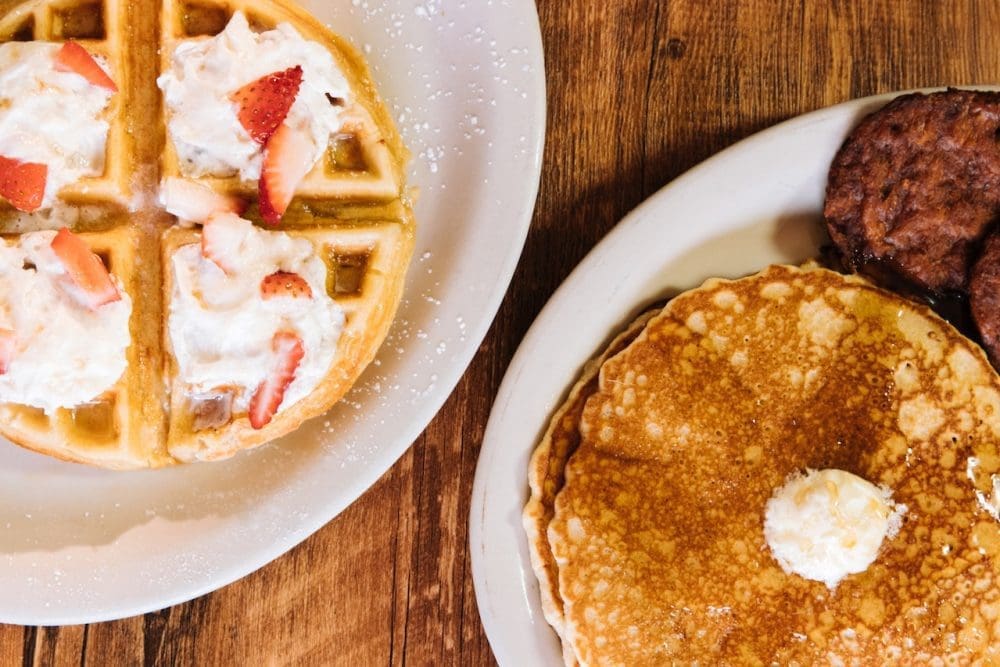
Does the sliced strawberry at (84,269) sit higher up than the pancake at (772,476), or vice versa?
the sliced strawberry at (84,269)

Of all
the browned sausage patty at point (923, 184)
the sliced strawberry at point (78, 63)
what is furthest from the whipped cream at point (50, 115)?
the browned sausage patty at point (923, 184)

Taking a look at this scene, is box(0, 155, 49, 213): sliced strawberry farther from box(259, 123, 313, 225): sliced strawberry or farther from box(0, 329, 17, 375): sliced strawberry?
box(259, 123, 313, 225): sliced strawberry

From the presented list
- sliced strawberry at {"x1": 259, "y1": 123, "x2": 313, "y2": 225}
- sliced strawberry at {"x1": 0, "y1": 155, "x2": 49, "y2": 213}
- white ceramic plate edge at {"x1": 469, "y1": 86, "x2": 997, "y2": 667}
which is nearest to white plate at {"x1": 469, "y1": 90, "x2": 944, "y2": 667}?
white ceramic plate edge at {"x1": 469, "y1": 86, "x2": 997, "y2": 667}

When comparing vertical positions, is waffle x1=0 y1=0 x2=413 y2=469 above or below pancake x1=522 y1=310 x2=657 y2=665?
above

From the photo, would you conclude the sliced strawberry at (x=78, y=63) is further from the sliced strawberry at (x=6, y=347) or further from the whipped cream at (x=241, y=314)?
the sliced strawberry at (x=6, y=347)

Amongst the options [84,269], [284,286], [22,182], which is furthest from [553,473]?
[22,182]
